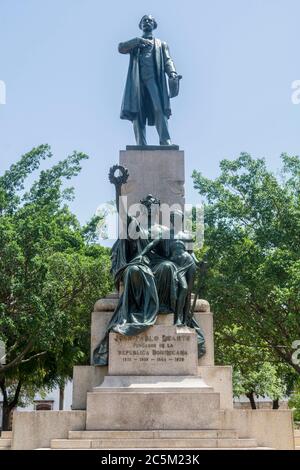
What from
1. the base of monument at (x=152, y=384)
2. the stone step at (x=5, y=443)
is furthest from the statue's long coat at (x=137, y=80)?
the stone step at (x=5, y=443)

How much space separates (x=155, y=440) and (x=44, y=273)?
13.6 m

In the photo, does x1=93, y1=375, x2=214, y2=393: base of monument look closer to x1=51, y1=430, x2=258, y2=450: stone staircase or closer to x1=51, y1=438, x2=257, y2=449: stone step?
x1=51, y1=430, x2=258, y2=450: stone staircase

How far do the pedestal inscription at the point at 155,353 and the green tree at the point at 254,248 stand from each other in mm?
11160

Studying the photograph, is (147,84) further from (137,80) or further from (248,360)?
(248,360)

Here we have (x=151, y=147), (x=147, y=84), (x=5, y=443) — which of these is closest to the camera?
(x=5, y=443)

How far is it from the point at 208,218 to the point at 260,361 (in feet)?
31.5

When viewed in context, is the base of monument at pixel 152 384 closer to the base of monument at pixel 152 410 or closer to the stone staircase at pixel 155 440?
the base of monument at pixel 152 410

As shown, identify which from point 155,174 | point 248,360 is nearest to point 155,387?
point 155,174

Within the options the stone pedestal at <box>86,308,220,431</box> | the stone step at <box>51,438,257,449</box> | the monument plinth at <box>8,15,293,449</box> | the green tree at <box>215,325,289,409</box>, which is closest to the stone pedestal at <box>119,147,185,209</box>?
the monument plinth at <box>8,15,293,449</box>

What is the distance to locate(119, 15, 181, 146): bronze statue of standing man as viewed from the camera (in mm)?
15422

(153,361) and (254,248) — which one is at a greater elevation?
(254,248)

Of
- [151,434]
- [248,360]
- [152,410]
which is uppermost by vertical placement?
[248,360]

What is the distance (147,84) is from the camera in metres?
15.5

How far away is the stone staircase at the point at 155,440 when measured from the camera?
10156 mm
